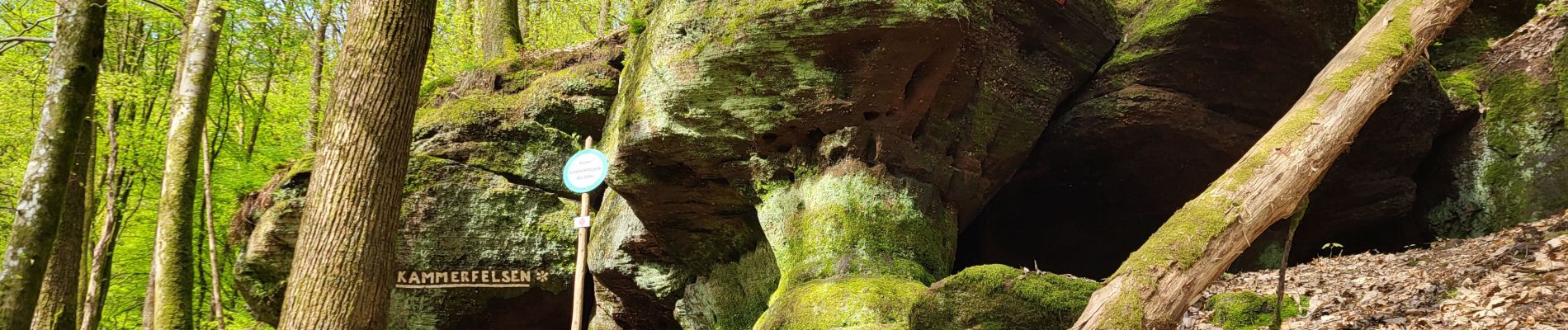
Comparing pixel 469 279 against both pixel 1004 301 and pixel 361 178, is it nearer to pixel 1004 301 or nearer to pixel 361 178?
pixel 361 178

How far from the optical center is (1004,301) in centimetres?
497

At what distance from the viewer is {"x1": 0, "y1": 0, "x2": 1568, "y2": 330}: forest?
5527mm

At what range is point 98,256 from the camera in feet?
38.3

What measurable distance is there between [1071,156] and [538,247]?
224 inches

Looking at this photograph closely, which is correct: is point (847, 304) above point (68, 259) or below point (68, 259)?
below

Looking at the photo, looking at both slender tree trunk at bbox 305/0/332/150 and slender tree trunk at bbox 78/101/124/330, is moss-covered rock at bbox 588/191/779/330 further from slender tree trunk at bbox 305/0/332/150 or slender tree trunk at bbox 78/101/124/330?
slender tree trunk at bbox 305/0/332/150

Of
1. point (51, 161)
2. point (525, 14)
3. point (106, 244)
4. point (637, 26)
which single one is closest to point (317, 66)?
point (106, 244)

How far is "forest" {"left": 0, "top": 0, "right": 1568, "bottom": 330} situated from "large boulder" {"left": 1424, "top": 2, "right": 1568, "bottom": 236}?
0.03 meters

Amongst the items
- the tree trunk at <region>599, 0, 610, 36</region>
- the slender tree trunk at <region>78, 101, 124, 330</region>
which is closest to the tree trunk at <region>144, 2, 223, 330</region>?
the slender tree trunk at <region>78, 101, 124, 330</region>

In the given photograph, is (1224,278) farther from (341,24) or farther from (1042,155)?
(341,24)

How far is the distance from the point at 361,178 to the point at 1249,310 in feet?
20.1

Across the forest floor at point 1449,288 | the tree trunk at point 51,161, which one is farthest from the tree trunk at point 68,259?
the forest floor at point 1449,288

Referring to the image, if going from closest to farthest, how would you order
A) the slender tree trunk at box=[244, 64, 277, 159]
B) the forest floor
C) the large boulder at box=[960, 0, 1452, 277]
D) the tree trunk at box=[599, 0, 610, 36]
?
1. the forest floor
2. the large boulder at box=[960, 0, 1452, 277]
3. the slender tree trunk at box=[244, 64, 277, 159]
4. the tree trunk at box=[599, 0, 610, 36]

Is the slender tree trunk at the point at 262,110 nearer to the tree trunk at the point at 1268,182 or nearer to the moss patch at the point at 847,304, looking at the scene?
the moss patch at the point at 847,304
